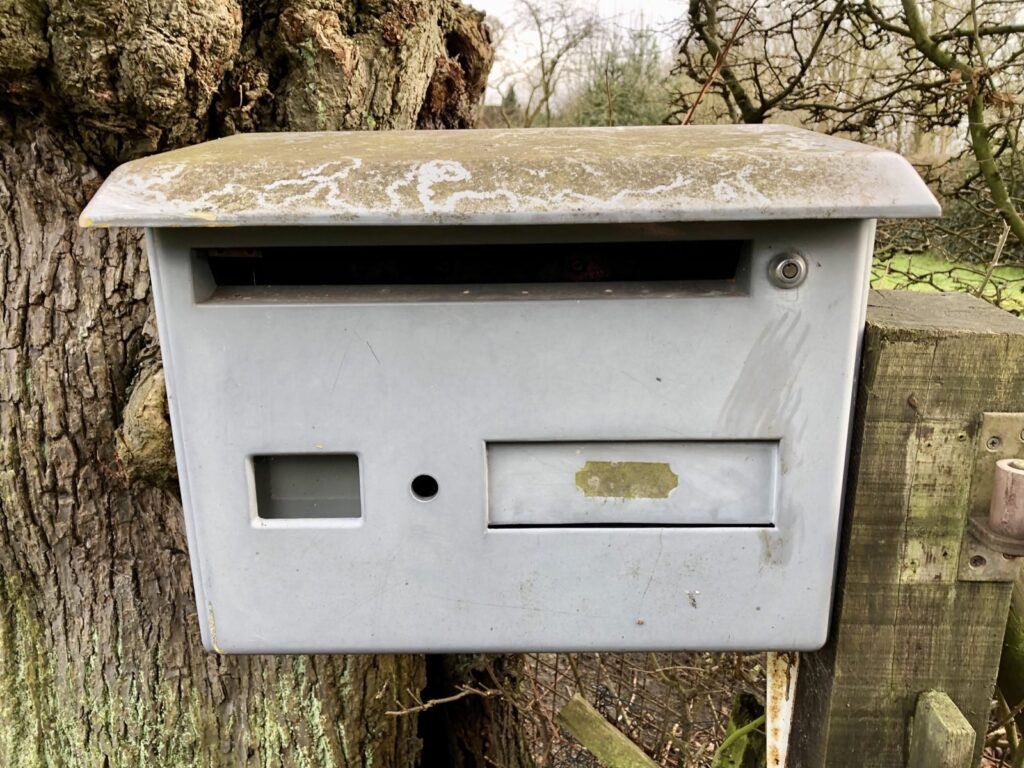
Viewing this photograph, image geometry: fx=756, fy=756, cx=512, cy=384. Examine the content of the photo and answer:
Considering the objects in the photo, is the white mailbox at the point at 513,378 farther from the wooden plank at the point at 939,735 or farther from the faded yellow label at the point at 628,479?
the wooden plank at the point at 939,735

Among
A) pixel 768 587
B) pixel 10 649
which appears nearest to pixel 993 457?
pixel 768 587

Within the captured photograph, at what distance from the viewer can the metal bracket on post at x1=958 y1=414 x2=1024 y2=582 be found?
3.01ft

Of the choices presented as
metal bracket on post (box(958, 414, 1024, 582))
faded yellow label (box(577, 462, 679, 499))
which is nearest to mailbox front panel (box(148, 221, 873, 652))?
faded yellow label (box(577, 462, 679, 499))

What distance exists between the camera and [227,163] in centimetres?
85

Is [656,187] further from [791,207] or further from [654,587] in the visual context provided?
[654,587]

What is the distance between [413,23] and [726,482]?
1.18 m

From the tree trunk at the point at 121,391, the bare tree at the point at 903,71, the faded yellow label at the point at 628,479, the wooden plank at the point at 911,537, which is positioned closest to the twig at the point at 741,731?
the wooden plank at the point at 911,537

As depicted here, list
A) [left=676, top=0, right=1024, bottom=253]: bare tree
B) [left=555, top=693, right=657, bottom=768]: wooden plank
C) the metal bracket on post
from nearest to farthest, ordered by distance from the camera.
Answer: the metal bracket on post
[left=555, top=693, right=657, bottom=768]: wooden plank
[left=676, top=0, right=1024, bottom=253]: bare tree

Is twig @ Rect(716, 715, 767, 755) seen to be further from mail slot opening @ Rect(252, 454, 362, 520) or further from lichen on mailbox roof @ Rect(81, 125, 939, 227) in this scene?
lichen on mailbox roof @ Rect(81, 125, 939, 227)

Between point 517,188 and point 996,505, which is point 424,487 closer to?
point 517,188

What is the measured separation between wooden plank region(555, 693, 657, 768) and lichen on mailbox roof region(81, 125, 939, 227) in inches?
52.7

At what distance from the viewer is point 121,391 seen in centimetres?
137

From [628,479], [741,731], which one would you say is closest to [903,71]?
[741,731]

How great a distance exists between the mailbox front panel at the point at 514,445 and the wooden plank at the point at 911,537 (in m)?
0.09
